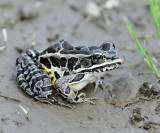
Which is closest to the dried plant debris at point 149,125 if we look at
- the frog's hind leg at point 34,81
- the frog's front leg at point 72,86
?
the frog's front leg at point 72,86

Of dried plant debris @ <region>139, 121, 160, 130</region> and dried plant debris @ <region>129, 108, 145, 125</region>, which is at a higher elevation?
dried plant debris @ <region>129, 108, 145, 125</region>

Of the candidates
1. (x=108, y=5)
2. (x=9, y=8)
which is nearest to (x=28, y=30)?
(x=9, y=8)

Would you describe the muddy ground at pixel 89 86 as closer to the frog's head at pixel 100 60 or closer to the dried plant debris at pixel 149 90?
the dried plant debris at pixel 149 90

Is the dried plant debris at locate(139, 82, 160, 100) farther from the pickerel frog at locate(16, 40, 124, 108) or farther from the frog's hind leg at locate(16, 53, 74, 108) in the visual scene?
the frog's hind leg at locate(16, 53, 74, 108)

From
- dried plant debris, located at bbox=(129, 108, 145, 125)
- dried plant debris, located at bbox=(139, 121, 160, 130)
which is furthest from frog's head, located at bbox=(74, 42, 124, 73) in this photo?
dried plant debris, located at bbox=(139, 121, 160, 130)

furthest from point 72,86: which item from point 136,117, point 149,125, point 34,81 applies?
point 149,125

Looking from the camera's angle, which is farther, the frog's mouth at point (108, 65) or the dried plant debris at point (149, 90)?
the dried plant debris at point (149, 90)
